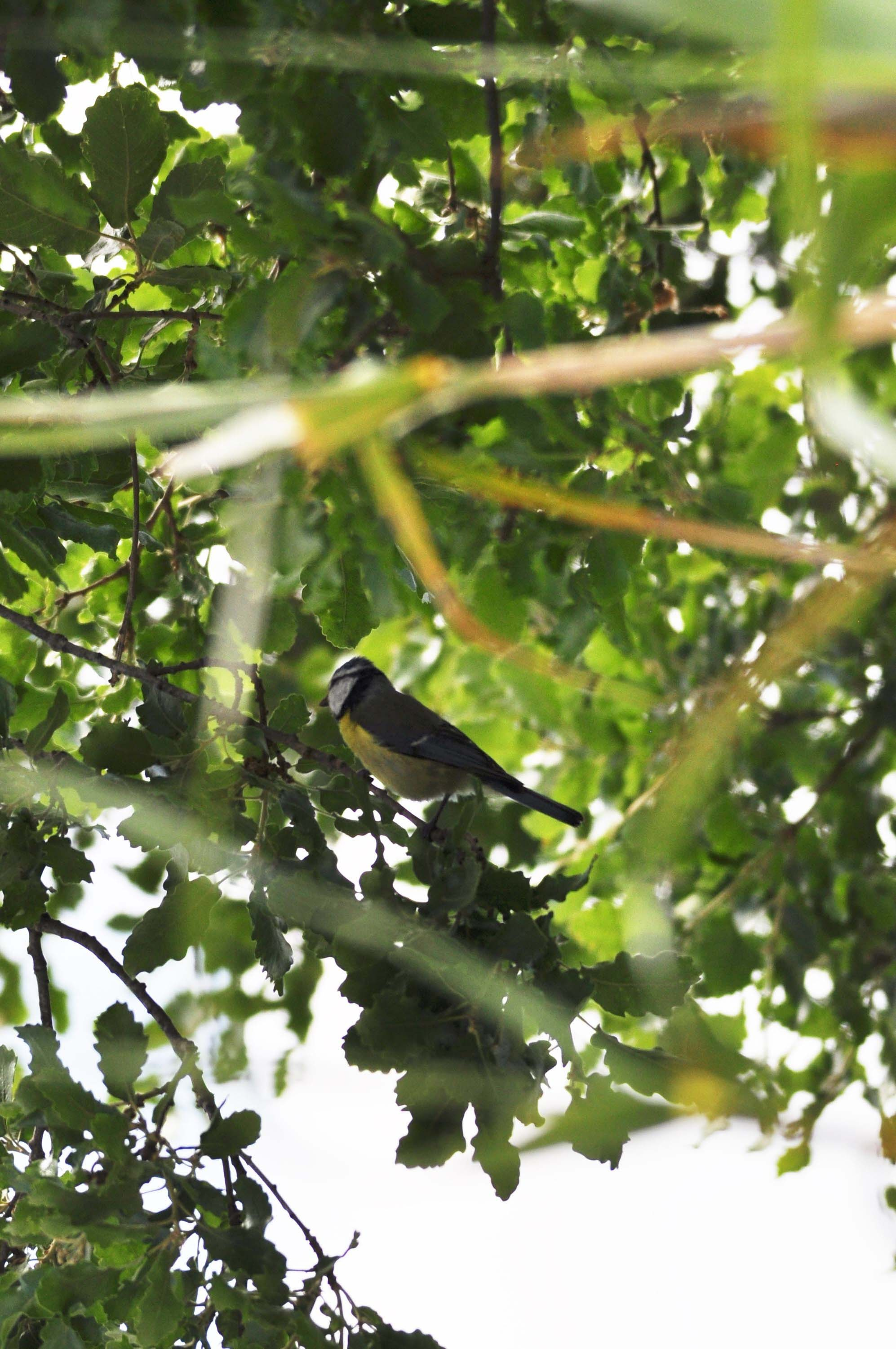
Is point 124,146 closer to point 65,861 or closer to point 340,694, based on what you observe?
point 65,861

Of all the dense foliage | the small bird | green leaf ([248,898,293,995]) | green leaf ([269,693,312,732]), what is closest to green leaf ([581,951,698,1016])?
the dense foliage

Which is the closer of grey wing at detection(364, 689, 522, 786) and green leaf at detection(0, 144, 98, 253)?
green leaf at detection(0, 144, 98, 253)

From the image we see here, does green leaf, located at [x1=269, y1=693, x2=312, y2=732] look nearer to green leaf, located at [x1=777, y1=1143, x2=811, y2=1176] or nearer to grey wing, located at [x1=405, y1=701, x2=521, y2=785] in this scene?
grey wing, located at [x1=405, y1=701, x2=521, y2=785]

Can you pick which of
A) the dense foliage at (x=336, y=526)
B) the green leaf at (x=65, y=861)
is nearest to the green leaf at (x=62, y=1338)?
the dense foliage at (x=336, y=526)

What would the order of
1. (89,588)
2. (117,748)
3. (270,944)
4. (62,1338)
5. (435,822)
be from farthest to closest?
(435,822), (89,588), (117,748), (270,944), (62,1338)

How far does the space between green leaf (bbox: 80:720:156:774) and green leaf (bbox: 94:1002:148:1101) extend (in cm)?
41

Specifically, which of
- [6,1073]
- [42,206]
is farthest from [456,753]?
[42,206]

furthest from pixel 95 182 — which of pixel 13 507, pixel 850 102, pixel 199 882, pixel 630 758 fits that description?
pixel 630 758

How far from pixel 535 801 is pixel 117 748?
1.52 meters

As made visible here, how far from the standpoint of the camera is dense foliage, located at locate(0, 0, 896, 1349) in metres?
0.46

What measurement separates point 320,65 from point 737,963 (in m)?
2.76

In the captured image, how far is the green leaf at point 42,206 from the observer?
1.76 m

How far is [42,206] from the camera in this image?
71.5 inches

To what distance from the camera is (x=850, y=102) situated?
0.31 metres
